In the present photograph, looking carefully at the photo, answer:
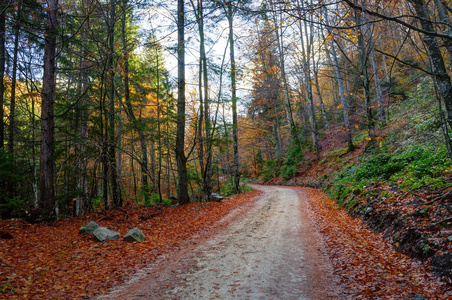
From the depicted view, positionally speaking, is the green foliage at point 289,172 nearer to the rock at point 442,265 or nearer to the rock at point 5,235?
the rock at point 442,265

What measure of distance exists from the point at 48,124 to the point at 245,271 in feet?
27.4

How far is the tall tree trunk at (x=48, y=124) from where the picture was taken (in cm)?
841

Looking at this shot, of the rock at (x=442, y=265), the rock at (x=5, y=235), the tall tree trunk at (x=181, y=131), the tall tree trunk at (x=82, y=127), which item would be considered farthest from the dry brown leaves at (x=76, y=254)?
the rock at (x=442, y=265)

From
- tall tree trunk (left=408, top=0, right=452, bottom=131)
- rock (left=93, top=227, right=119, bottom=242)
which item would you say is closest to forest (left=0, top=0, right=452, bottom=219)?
tall tree trunk (left=408, top=0, right=452, bottom=131)

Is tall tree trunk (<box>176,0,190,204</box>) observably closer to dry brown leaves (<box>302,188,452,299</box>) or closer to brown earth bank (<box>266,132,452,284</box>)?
dry brown leaves (<box>302,188,452,299</box>)

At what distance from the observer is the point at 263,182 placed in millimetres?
29750

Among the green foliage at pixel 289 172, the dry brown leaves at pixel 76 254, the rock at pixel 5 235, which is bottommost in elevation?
the dry brown leaves at pixel 76 254

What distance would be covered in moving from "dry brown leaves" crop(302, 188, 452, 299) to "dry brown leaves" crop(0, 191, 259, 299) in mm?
3861

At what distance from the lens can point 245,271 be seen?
4543mm

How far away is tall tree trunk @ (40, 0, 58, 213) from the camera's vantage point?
8414 millimetres

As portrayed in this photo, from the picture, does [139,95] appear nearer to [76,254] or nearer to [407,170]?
[76,254]

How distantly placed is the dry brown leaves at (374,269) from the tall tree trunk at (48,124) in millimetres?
8957

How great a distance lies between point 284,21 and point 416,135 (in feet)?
29.7

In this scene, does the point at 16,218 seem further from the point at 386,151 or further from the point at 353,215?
the point at 386,151
